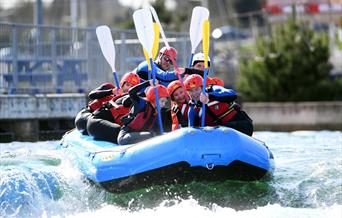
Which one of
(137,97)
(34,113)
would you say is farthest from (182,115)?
(34,113)

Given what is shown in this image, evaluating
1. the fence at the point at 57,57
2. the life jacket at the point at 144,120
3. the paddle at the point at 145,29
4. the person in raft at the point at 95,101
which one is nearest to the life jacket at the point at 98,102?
the person in raft at the point at 95,101

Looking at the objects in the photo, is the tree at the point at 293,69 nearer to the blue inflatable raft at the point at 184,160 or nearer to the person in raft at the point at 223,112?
the person in raft at the point at 223,112

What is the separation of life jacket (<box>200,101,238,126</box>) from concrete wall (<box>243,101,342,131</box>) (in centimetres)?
1294

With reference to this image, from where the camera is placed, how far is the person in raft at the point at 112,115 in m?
11.5

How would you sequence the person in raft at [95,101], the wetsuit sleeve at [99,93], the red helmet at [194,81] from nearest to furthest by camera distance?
the red helmet at [194,81]
the person in raft at [95,101]
the wetsuit sleeve at [99,93]

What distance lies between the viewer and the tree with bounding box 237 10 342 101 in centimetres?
2598

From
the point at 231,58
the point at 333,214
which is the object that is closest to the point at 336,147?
the point at 333,214

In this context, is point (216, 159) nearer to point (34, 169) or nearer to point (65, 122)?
point (34, 169)

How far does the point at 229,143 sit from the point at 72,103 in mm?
8593

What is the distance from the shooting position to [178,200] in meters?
10.3

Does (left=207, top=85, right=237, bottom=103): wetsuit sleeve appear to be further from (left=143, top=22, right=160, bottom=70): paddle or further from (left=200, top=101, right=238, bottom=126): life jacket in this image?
(left=143, top=22, right=160, bottom=70): paddle

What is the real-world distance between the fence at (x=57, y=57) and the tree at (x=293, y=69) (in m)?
7.14

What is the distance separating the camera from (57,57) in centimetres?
1853

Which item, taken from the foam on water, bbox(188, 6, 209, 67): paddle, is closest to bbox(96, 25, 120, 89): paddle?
bbox(188, 6, 209, 67): paddle
